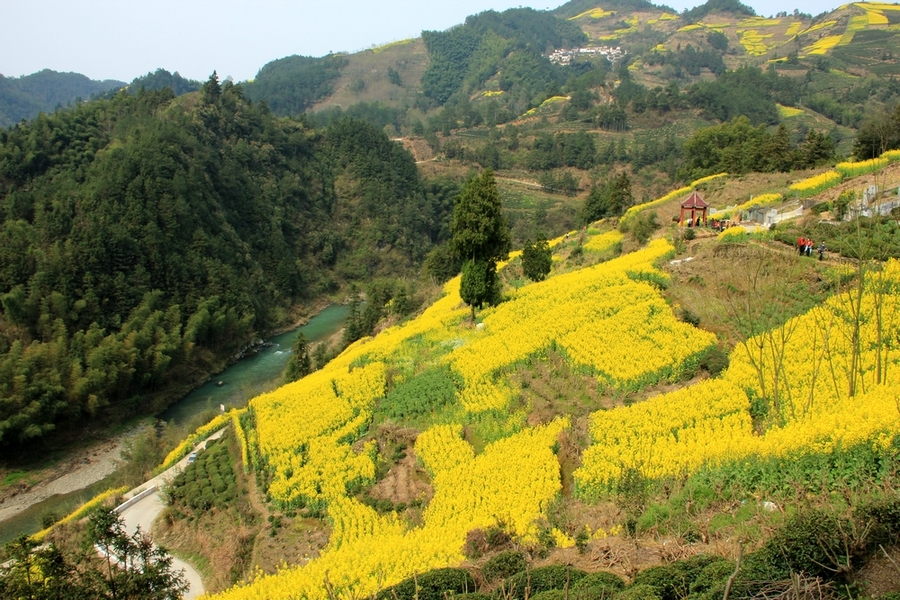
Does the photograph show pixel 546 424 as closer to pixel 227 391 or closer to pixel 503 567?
pixel 503 567

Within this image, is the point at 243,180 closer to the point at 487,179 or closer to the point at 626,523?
the point at 487,179

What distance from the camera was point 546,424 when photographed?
1612cm

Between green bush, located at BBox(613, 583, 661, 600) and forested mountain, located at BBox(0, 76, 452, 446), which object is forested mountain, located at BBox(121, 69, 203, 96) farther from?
green bush, located at BBox(613, 583, 661, 600)

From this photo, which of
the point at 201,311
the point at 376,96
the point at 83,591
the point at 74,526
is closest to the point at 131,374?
the point at 201,311

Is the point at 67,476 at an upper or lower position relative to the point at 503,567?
lower

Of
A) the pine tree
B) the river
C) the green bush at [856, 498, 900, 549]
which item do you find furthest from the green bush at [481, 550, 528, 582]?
the river

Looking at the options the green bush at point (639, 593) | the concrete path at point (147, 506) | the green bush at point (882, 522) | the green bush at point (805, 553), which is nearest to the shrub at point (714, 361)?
the green bush at point (882, 522)

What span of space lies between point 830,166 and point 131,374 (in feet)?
141

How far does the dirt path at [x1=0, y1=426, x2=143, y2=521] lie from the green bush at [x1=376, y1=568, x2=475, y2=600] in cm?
2678

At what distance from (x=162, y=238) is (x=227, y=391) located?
1547cm

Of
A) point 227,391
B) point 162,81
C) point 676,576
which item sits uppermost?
point 162,81

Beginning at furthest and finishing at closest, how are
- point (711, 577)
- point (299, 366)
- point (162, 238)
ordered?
point (162, 238) < point (299, 366) < point (711, 577)

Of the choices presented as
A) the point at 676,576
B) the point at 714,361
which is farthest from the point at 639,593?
the point at 714,361

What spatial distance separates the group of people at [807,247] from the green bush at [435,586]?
16.2m
